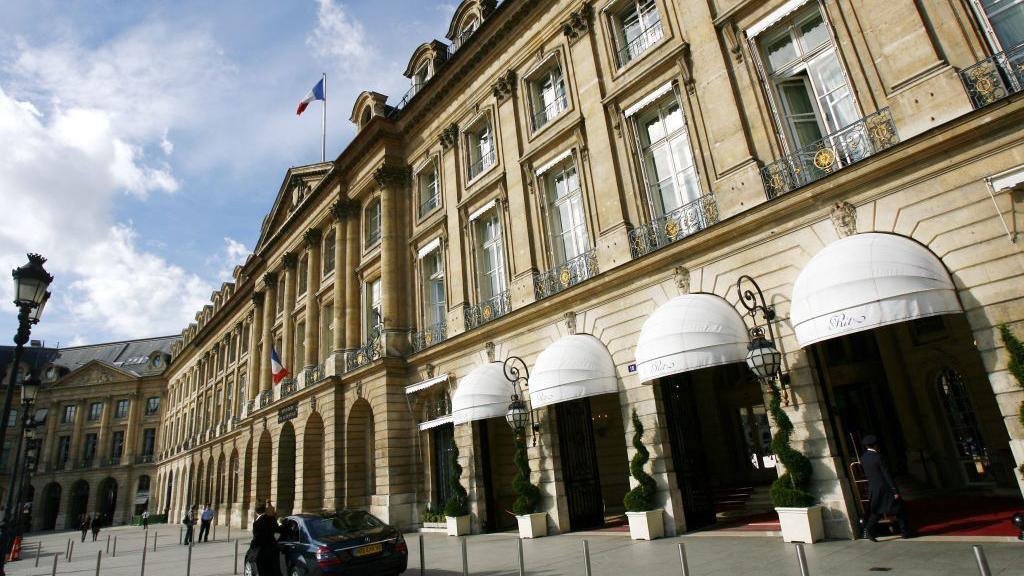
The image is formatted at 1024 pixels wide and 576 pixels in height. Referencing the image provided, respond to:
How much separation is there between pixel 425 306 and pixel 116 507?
64286 mm

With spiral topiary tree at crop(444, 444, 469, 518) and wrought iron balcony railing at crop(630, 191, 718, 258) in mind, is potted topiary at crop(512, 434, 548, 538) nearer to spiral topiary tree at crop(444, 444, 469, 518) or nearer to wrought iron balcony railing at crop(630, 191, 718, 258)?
spiral topiary tree at crop(444, 444, 469, 518)

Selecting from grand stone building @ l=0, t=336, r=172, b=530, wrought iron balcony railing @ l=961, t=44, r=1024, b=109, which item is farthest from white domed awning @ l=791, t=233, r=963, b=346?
grand stone building @ l=0, t=336, r=172, b=530

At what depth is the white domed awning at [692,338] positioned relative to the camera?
35.4 feet

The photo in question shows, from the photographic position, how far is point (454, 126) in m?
21.5

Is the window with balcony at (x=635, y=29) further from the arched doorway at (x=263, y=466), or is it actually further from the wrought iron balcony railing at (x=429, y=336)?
the arched doorway at (x=263, y=466)

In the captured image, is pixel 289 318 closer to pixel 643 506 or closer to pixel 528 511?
pixel 528 511

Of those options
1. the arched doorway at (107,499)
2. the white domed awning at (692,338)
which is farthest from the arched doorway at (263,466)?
the arched doorway at (107,499)

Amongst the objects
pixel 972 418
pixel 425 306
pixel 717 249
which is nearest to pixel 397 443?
pixel 425 306

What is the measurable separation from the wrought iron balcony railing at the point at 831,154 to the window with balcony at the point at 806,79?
1.12ft

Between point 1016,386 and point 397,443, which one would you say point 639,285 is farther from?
point 397,443

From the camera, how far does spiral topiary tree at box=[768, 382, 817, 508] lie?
9.83m

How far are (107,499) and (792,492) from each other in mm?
79312

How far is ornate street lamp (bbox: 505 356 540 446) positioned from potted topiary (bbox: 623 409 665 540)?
3605 mm

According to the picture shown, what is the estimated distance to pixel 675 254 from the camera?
12547 mm
